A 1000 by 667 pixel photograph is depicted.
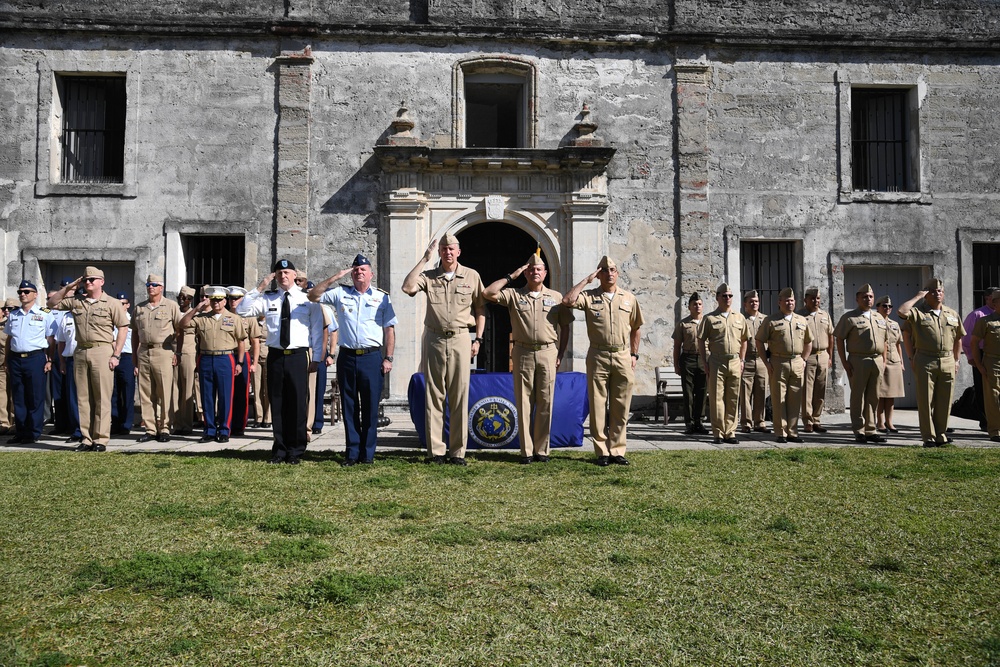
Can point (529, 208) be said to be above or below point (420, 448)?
above

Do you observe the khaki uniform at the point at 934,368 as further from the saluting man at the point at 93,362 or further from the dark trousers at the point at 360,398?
the saluting man at the point at 93,362

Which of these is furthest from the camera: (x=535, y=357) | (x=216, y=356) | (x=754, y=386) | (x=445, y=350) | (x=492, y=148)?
(x=492, y=148)

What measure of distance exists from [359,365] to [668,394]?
6.34 metres

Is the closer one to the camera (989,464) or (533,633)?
(533,633)

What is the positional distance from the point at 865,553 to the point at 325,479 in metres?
4.05

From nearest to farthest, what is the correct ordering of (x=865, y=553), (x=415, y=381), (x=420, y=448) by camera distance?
(x=865, y=553)
(x=415, y=381)
(x=420, y=448)

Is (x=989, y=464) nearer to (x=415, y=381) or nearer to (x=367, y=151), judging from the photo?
(x=415, y=381)

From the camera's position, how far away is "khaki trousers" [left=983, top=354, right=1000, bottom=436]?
9.49 metres

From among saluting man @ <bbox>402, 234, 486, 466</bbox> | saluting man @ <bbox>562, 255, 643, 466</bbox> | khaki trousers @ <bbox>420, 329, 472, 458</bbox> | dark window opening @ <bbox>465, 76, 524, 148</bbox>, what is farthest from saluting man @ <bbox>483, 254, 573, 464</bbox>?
dark window opening @ <bbox>465, 76, 524, 148</bbox>

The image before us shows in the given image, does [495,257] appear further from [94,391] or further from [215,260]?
[94,391]

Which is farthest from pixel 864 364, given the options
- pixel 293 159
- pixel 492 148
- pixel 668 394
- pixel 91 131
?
pixel 91 131

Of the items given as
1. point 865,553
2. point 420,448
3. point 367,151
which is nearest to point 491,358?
point 367,151

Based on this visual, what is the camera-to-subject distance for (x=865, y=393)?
974cm

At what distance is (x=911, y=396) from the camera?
47.6ft
